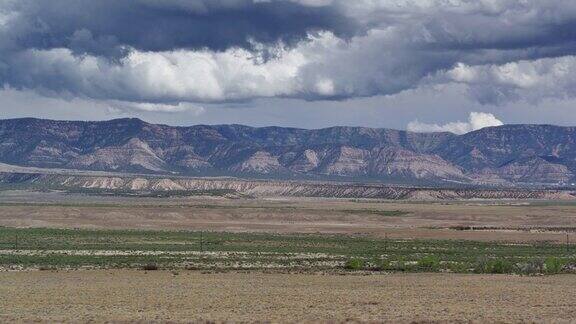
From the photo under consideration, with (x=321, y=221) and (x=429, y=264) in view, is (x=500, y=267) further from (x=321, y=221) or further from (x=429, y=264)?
(x=321, y=221)

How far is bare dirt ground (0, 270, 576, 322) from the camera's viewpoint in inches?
1499

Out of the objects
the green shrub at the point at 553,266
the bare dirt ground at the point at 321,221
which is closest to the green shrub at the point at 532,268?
the green shrub at the point at 553,266

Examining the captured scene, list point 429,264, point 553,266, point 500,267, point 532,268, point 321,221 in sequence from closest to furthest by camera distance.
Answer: point 500,267 → point 553,266 → point 532,268 → point 429,264 → point 321,221

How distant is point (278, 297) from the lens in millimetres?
45062

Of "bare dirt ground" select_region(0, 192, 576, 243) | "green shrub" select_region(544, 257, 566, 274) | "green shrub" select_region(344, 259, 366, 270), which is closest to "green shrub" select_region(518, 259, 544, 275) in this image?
"green shrub" select_region(544, 257, 566, 274)

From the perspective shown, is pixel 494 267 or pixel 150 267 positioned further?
pixel 494 267

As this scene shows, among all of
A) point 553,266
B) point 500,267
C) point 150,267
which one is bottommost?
point 150,267

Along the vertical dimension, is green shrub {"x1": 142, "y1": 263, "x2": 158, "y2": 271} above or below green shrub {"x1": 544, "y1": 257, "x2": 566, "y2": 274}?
below

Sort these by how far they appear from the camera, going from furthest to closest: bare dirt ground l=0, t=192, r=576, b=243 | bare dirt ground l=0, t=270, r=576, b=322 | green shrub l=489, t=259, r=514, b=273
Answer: bare dirt ground l=0, t=192, r=576, b=243
green shrub l=489, t=259, r=514, b=273
bare dirt ground l=0, t=270, r=576, b=322

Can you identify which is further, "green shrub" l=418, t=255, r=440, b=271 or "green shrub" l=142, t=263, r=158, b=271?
"green shrub" l=418, t=255, r=440, b=271

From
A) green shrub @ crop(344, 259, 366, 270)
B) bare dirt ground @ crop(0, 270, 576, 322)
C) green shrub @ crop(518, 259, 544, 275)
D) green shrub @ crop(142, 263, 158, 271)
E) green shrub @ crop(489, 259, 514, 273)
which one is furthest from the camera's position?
green shrub @ crop(344, 259, 366, 270)

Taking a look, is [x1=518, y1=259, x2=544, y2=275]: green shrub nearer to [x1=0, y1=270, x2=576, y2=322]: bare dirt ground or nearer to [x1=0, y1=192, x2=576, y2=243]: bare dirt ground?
[x1=0, y1=270, x2=576, y2=322]: bare dirt ground

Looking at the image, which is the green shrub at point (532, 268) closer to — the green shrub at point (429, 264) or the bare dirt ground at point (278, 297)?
the bare dirt ground at point (278, 297)

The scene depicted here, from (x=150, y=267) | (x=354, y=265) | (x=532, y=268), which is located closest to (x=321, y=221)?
(x=354, y=265)
